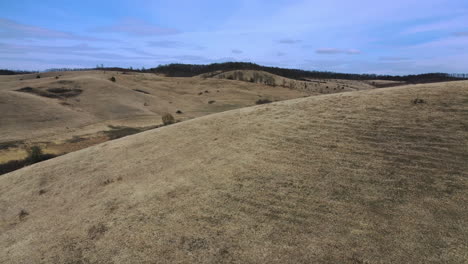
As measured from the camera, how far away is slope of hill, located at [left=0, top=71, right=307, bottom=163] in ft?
65.5

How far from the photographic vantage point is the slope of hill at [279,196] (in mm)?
4621

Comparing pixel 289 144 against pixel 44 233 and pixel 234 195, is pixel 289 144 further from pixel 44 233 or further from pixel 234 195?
pixel 44 233

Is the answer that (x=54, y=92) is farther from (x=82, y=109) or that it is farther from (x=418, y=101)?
(x=418, y=101)

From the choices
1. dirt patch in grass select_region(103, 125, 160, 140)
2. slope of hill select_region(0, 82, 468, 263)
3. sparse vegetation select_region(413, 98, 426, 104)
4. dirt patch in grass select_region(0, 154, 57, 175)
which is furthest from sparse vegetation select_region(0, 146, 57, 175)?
sparse vegetation select_region(413, 98, 426, 104)

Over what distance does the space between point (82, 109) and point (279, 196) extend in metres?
27.5

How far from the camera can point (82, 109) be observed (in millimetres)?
29000

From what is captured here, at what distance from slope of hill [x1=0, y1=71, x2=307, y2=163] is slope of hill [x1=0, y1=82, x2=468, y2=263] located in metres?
11.1

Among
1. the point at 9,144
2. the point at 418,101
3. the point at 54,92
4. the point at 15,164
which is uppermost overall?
the point at 418,101

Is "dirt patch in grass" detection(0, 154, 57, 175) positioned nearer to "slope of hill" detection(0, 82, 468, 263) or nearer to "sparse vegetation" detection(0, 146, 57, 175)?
"sparse vegetation" detection(0, 146, 57, 175)

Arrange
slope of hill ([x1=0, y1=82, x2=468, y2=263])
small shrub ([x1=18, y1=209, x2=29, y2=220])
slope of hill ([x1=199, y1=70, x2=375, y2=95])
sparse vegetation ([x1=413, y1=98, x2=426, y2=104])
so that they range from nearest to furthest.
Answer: slope of hill ([x1=0, y1=82, x2=468, y2=263]), small shrub ([x1=18, y1=209, x2=29, y2=220]), sparse vegetation ([x1=413, y1=98, x2=426, y2=104]), slope of hill ([x1=199, y1=70, x2=375, y2=95])

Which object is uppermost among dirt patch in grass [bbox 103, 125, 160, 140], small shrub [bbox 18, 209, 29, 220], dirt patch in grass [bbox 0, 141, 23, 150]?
small shrub [bbox 18, 209, 29, 220]

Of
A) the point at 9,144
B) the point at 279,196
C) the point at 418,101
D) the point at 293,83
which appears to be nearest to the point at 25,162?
the point at 9,144

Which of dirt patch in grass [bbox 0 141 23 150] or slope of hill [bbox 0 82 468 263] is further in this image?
dirt patch in grass [bbox 0 141 23 150]

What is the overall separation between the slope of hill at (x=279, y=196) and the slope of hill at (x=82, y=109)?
11.1 m
